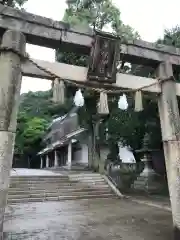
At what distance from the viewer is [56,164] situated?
3238 centimetres

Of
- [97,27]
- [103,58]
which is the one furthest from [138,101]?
[97,27]

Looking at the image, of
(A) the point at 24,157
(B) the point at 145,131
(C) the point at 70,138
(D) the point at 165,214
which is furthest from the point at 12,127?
(A) the point at 24,157

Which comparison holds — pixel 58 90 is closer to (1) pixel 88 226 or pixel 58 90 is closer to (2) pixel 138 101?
(2) pixel 138 101

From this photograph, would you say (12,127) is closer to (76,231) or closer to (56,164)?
(76,231)

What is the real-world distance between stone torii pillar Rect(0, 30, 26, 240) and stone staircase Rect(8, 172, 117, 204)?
8.15 meters

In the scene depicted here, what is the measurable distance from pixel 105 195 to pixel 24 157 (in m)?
30.0

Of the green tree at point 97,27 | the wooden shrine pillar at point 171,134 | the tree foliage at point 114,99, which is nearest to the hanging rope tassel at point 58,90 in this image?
the wooden shrine pillar at point 171,134

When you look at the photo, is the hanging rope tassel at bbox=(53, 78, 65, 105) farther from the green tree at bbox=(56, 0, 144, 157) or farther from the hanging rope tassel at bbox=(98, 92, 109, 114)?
the green tree at bbox=(56, 0, 144, 157)

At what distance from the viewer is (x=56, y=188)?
1396 cm

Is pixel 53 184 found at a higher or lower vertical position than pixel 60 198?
higher

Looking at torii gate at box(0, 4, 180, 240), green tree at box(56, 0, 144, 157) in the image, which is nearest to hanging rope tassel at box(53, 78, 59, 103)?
torii gate at box(0, 4, 180, 240)

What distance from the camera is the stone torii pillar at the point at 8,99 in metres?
4.21

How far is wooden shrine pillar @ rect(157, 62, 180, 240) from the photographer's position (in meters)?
5.07

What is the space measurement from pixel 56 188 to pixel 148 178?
5674mm
